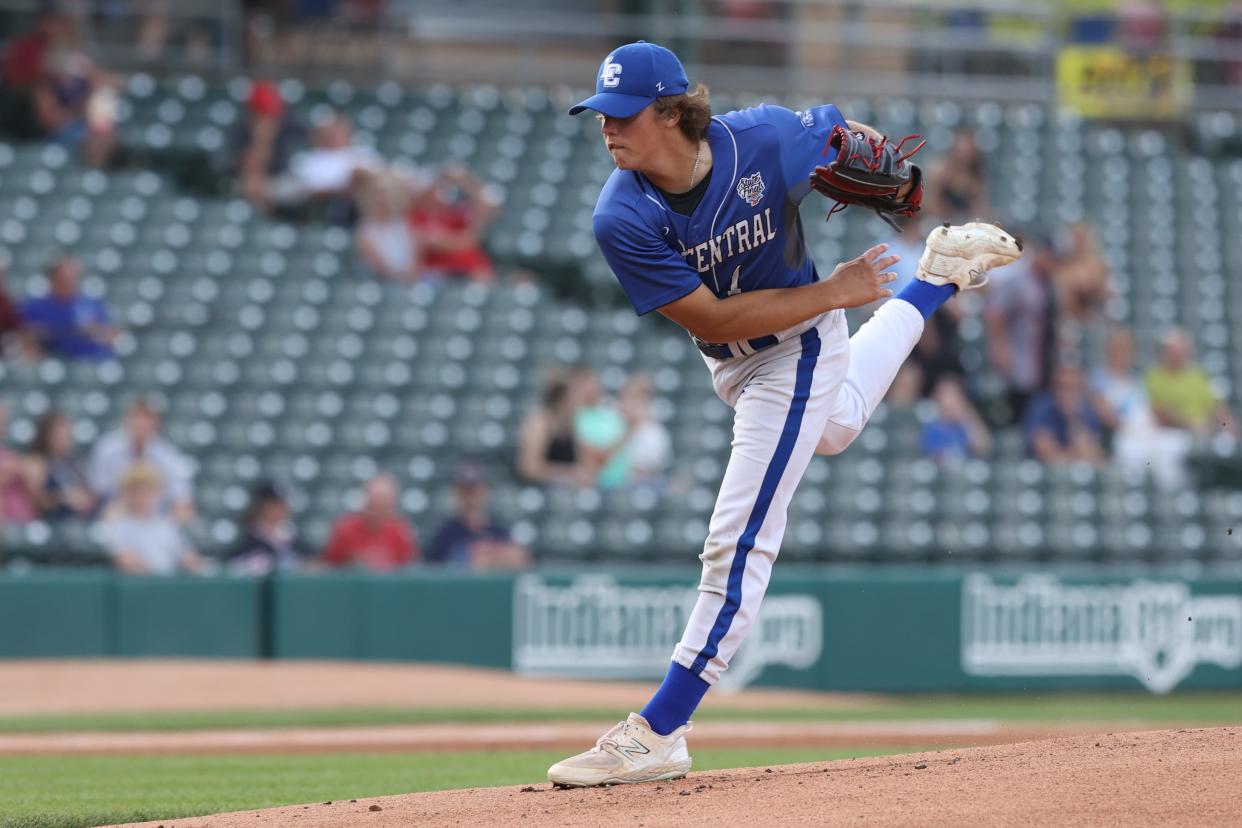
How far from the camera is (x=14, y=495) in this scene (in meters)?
10.4

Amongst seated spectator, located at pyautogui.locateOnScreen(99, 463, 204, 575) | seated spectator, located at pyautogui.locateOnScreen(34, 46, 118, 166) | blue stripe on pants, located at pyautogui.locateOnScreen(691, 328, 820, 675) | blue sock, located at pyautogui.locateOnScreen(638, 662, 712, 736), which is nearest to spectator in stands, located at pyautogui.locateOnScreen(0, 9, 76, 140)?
seated spectator, located at pyautogui.locateOnScreen(34, 46, 118, 166)

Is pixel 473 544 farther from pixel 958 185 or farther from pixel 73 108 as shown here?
pixel 73 108

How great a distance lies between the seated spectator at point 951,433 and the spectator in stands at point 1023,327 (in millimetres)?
624

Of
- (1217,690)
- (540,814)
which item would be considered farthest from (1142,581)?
(540,814)

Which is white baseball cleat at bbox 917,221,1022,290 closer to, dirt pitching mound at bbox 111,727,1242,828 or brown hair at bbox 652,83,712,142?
brown hair at bbox 652,83,712,142

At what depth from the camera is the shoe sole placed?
479 cm

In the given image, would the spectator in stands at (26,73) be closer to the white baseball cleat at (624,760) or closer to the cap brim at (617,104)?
the cap brim at (617,104)

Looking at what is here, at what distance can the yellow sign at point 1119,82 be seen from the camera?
1669 cm

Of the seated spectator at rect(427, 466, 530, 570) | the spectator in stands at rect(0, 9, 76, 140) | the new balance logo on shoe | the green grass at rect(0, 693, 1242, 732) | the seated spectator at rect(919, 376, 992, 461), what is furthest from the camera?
the spectator in stands at rect(0, 9, 76, 140)

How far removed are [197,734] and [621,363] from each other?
5301mm

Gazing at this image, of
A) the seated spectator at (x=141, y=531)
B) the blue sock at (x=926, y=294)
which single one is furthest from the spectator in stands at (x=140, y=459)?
the blue sock at (x=926, y=294)

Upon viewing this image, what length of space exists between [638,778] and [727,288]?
4.45ft

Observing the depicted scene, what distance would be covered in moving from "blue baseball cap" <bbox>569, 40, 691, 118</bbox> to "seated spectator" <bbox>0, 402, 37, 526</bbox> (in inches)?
271

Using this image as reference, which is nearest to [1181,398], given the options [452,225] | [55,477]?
[452,225]
